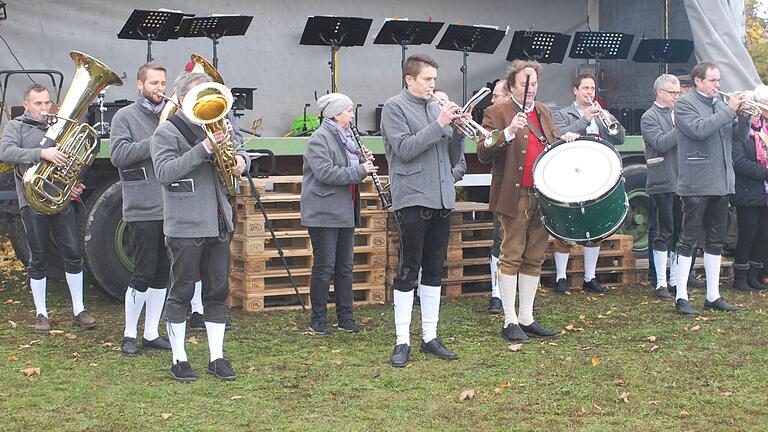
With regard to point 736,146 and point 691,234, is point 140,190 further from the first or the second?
point 736,146

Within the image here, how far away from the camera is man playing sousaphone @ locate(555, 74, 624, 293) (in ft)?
25.5

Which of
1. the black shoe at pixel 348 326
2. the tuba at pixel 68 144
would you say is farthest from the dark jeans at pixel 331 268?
the tuba at pixel 68 144

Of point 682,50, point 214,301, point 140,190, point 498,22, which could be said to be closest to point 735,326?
point 214,301

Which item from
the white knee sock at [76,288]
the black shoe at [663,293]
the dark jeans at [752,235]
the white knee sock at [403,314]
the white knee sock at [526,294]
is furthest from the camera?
the dark jeans at [752,235]

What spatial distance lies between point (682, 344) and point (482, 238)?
2.82 metres

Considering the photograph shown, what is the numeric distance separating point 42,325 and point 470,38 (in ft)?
20.2

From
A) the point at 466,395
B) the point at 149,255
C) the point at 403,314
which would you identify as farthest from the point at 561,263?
the point at 149,255

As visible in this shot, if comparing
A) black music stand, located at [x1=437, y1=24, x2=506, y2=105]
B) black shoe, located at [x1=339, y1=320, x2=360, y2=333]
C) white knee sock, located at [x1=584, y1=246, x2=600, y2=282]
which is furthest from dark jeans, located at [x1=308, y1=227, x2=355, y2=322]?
black music stand, located at [x1=437, y1=24, x2=506, y2=105]

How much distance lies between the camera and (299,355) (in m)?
6.60

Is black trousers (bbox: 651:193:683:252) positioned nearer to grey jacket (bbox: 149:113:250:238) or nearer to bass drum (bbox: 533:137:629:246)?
bass drum (bbox: 533:137:629:246)

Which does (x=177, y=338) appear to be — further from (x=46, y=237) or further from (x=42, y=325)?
(x=46, y=237)

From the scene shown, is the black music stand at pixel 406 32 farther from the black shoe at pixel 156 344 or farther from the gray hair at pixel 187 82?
the gray hair at pixel 187 82

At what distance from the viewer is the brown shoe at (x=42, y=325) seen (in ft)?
24.6

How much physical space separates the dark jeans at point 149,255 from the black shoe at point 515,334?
2.32 m
